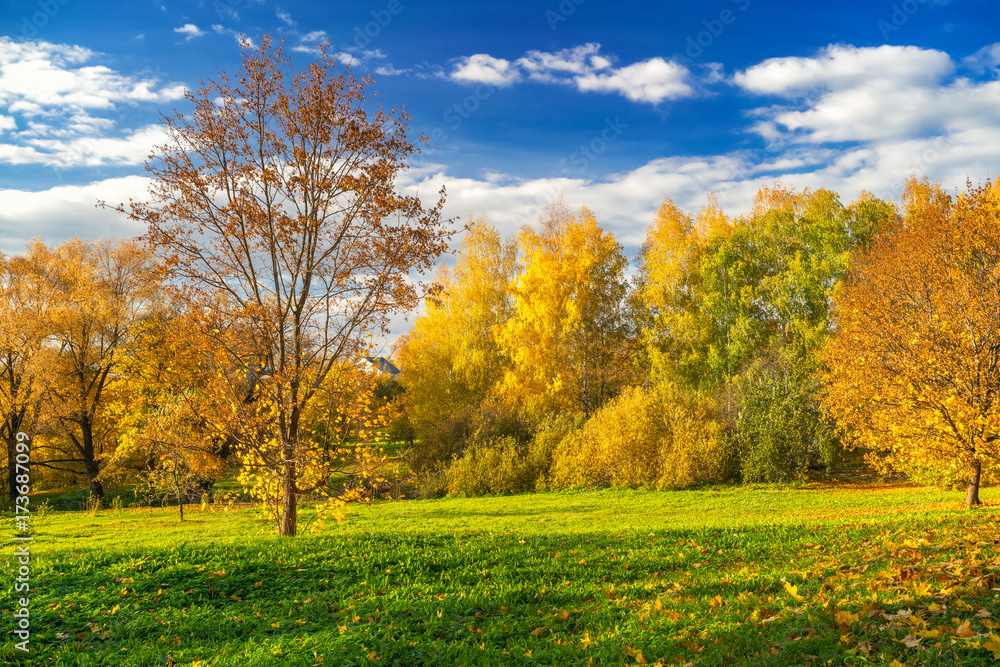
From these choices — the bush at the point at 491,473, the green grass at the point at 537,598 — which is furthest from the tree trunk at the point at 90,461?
the green grass at the point at 537,598

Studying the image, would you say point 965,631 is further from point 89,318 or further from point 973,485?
point 89,318

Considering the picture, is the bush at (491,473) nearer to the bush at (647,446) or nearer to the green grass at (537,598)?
the bush at (647,446)

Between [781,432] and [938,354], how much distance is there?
32.1 ft

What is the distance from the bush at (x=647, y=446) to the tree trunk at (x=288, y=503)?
49.9ft

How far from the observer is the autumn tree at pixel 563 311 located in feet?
90.9

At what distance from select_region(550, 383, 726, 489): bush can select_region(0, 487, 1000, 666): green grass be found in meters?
12.4

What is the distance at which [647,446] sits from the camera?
22969 mm

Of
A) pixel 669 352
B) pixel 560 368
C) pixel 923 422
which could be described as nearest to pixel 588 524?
pixel 923 422

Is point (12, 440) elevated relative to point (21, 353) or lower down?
lower down

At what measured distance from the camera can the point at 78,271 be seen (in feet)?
81.7

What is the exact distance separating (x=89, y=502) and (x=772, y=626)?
88.2 feet

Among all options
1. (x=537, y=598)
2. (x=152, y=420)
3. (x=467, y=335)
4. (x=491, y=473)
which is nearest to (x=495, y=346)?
(x=467, y=335)

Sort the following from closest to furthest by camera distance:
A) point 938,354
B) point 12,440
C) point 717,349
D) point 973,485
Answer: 1. point 938,354
2. point 973,485
3. point 12,440
4. point 717,349

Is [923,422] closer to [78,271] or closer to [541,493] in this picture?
[541,493]
